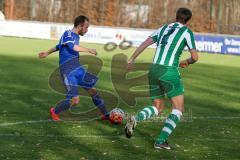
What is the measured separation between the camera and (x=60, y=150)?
10.2 metres

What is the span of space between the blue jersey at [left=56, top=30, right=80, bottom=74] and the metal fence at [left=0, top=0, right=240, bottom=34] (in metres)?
42.9

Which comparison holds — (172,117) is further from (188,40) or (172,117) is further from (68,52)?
(68,52)

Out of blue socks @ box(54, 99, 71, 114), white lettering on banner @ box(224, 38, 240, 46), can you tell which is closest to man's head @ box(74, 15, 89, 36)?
blue socks @ box(54, 99, 71, 114)

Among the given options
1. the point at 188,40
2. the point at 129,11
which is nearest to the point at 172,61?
the point at 188,40

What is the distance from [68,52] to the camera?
12.8 metres

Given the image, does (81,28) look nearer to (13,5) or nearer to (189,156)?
(189,156)

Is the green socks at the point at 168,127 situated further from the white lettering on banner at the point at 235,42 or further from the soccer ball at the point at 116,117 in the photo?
the white lettering on banner at the point at 235,42

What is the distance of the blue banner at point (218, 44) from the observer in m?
42.2

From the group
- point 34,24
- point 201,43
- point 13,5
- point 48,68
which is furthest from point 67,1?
point 48,68

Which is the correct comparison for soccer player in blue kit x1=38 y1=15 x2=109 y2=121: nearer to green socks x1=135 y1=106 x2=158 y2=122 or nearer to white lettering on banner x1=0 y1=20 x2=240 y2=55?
green socks x1=135 y1=106 x2=158 y2=122

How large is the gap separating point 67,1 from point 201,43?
76.1 feet

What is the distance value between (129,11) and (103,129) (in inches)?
1938

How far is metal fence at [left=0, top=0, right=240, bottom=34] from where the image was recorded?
58.3 metres

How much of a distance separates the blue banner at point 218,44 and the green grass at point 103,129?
2102 cm
